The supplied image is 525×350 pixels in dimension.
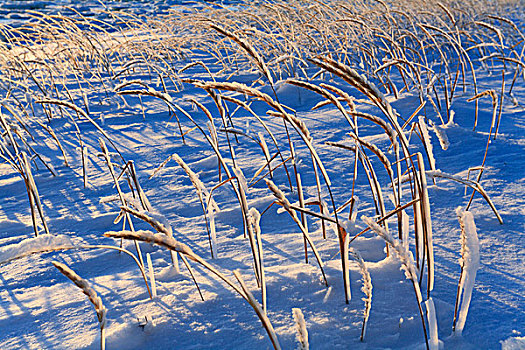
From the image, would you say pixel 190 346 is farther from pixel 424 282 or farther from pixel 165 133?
pixel 165 133

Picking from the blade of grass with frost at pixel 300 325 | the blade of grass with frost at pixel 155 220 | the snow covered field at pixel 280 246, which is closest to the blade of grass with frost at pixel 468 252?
the snow covered field at pixel 280 246

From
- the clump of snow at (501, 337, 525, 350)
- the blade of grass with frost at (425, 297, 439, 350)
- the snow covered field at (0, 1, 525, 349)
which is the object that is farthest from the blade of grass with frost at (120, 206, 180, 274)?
the clump of snow at (501, 337, 525, 350)

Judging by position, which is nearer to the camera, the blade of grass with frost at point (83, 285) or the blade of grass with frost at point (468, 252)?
the blade of grass with frost at point (83, 285)

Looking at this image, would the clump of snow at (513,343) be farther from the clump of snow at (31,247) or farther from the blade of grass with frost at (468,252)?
the clump of snow at (31,247)

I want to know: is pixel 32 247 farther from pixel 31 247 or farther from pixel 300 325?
pixel 300 325

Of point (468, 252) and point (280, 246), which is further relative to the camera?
point (280, 246)

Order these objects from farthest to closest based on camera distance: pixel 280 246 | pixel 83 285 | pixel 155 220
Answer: pixel 280 246 → pixel 155 220 → pixel 83 285

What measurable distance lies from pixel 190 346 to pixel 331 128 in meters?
1.38

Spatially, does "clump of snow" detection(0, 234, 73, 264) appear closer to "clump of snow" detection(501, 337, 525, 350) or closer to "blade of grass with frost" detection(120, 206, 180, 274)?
"blade of grass with frost" detection(120, 206, 180, 274)

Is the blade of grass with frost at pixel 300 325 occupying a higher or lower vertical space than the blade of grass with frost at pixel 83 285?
lower

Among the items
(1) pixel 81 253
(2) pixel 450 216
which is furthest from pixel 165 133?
(2) pixel 450 216

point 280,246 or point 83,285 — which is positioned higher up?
point 83,285

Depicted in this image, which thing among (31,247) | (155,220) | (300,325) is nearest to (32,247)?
(31,247)

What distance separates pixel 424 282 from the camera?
0.76 metres
